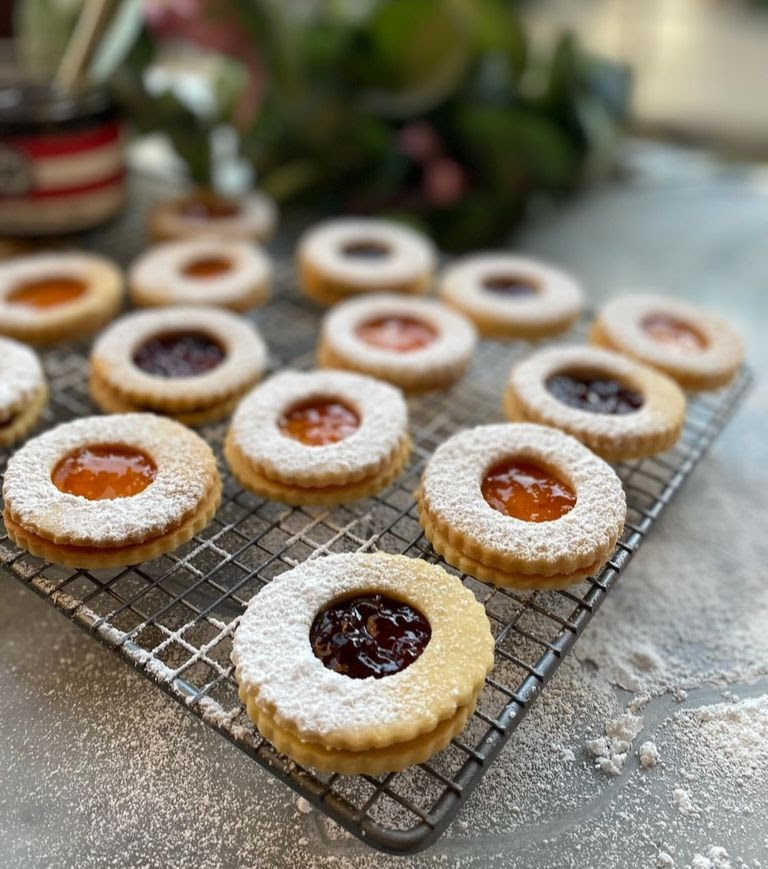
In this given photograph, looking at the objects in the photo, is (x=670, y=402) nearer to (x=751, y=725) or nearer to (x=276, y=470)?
(x=751, y=725)

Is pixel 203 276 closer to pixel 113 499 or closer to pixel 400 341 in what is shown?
pixel 400 341

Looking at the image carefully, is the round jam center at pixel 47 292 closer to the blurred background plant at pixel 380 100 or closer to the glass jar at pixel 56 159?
the glass jar at pixel 56 159

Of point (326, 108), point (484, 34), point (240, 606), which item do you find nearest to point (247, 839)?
point (240, 606)

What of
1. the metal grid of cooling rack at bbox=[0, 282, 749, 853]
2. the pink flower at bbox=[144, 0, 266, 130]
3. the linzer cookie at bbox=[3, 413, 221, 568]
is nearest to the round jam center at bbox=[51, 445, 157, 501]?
the linzer cookie at bbox=[3, 413, 221, 568]

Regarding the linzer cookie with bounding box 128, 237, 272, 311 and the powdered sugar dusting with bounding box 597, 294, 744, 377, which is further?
the linzer cookie with bounding box 128, 237, 272, 311

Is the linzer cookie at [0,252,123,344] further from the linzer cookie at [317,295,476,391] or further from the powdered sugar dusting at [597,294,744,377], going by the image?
the powdered sugar dusting at [597,294,744,377]

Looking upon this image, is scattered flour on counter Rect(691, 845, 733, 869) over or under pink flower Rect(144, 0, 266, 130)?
under

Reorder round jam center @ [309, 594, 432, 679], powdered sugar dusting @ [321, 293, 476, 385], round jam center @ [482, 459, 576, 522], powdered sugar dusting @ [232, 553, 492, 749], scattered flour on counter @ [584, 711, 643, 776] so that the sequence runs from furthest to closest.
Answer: powdered sugar dusting @ [321, 293, 476, 385] < round jam center @ [482, 459, 576, 522] < scattered flour on counter @ [584, 711, 643, 776] < round jam center @ [309, 594, 432, 679] < powdered sugar dusting @ [232, 553, 492, 749]
